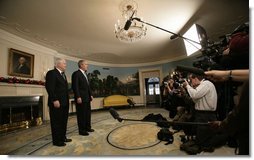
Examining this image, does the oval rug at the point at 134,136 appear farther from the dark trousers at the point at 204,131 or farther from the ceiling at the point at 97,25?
the ceiling at the point at 97,25

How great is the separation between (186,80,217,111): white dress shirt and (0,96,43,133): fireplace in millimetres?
2936

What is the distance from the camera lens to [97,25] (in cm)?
202

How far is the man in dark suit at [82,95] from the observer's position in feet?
6.11

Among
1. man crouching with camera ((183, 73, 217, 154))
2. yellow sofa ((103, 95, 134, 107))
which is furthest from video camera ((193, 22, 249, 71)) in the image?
yellow sofa ((103, 95, 134, 107))

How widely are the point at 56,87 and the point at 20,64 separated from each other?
62.0 inches

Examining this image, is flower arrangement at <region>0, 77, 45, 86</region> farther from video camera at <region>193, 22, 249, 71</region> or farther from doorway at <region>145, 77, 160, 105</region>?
video camera at <region>193, 22, 249, 71</region>

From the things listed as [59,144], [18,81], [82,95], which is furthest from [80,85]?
[18,81]

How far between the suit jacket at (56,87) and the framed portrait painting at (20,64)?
138 centimetres

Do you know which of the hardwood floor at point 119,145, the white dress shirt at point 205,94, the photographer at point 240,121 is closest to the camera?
the photographer at point 240,121

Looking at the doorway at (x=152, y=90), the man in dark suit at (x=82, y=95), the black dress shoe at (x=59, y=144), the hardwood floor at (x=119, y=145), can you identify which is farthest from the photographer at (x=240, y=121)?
the man in dark suit at (x=82, y=95)

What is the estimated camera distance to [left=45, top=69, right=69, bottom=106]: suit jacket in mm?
1494

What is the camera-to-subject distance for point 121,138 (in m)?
1.54

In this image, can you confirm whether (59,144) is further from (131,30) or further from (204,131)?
(131,30)

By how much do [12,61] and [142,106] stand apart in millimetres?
2398
